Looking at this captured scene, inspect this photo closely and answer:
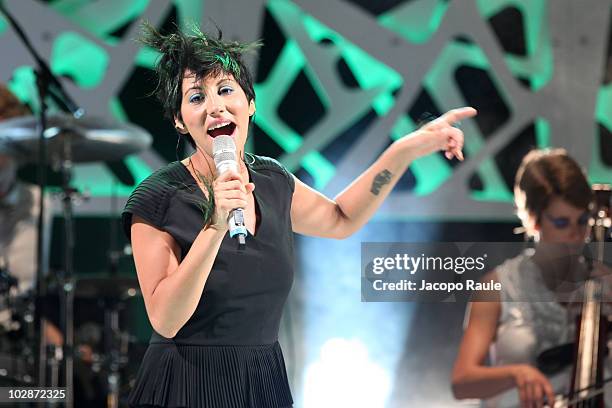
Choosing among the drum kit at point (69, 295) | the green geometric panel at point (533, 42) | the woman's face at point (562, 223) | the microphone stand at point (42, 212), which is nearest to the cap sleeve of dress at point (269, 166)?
the woman's face at point (562, 223)

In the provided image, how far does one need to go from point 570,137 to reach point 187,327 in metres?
3.12

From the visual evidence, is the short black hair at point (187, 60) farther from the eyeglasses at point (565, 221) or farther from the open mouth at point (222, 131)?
the eyeglasses at point (565, 221)

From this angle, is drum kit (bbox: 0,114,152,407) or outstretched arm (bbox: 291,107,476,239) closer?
outstretched arm (bbox: 291,107,476,239)

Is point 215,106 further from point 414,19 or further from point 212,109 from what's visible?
point 414,19

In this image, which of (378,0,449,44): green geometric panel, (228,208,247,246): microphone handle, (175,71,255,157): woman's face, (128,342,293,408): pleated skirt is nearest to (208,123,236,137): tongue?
(175,71,255,157): woman's face

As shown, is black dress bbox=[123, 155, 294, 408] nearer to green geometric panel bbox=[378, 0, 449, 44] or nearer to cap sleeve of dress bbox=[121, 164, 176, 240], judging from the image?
cap sleeve of dress bbox=[121, 164, 176, 240]

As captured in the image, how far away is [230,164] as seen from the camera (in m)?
1.42

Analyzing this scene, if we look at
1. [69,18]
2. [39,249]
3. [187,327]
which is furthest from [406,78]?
[187,327]

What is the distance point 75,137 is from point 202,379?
91.1 inches

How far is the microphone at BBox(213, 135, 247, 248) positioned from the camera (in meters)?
1.38

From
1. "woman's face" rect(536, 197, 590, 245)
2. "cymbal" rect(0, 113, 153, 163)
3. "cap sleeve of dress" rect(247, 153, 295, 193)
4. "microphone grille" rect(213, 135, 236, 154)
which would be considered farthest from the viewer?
"cymbal" rect(0, 113, 153, 163)

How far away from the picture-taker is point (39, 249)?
310 centimetres

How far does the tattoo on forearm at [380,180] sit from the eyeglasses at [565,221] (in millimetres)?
1012

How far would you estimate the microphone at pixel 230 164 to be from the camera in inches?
54.4
